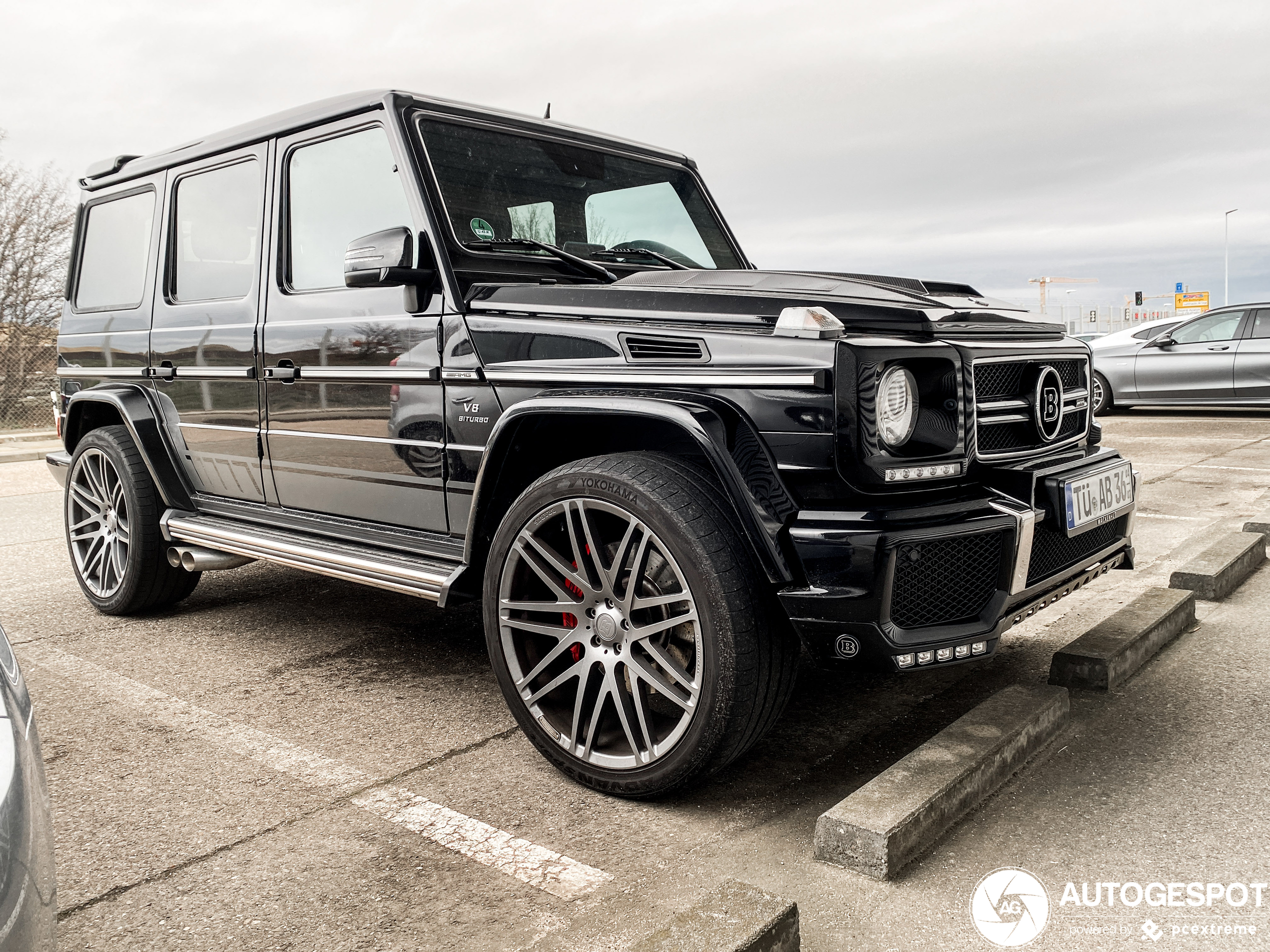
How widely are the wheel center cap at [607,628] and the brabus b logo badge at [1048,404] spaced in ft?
4.26

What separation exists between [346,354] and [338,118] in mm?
864

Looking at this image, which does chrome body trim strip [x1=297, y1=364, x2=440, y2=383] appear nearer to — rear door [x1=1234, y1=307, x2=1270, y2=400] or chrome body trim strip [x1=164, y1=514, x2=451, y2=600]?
chrome body trim strip [x1=164, y1=514, x2=451, y2=600]

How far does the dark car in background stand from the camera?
52.8 inches

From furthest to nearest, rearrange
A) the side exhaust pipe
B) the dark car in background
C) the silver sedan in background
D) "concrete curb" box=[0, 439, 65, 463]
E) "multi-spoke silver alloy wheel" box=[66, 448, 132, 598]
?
"concrete curb" box=[0, 439, 65, 463]
the silver sedan in background
"multi-spoke silver alloy wheel" box=[66, 448, 132, 598]
the side exhaust pipe
the dark car in background

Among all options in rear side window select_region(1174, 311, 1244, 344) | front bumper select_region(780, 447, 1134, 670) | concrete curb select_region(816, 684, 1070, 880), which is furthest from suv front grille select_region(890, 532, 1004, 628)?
rear side window select_region(1174, 311, 1244, 344)

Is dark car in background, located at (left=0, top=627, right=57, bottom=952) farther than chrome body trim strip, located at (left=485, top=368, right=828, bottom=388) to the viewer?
No

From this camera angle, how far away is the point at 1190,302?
61781 millimetres

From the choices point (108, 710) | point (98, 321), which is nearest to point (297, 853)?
point (108, 710)

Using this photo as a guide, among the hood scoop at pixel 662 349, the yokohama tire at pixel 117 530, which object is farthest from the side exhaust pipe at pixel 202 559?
the hood scoop at pixel 662 349

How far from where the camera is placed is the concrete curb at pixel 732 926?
1830 millimetres

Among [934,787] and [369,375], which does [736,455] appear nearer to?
[934,787]

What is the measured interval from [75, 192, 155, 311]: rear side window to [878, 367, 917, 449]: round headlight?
3611 millimetres

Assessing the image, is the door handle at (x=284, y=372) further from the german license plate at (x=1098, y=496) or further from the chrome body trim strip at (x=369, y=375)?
the german license plate at (x=1098, y=496)

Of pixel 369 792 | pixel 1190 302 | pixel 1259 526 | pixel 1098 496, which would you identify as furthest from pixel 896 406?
pixel 1190 302
